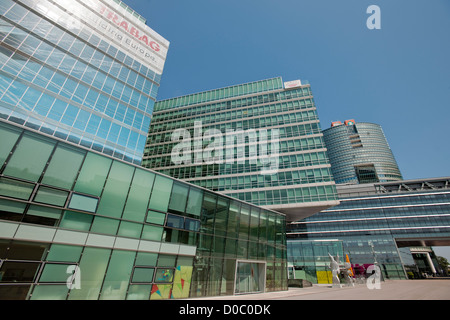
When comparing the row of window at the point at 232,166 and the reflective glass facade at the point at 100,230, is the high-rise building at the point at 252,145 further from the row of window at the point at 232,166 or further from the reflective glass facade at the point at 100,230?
the reflective glass facade at the point at 100,230

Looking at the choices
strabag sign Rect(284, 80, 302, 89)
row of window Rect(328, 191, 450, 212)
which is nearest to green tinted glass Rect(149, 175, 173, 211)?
strabag sign Rect(284, 80, 302, 89)

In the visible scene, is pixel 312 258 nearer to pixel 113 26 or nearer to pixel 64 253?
pixel 64 253

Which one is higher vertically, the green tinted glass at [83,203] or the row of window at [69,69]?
the row of window at [69,69]

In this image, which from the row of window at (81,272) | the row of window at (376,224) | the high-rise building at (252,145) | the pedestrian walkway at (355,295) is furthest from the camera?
the row of window at (376,224)

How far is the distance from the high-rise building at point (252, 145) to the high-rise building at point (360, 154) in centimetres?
11458

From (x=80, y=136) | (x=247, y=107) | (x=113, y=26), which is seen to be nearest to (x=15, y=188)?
(x=80, y=136)

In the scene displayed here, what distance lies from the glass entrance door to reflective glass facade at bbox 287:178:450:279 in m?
39.0

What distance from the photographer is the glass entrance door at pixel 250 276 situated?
19781 mm

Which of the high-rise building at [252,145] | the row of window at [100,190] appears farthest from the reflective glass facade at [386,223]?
the row of window at [100,190]

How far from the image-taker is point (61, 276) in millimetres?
11023

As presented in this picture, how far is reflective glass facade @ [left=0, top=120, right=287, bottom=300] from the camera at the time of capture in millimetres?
10594

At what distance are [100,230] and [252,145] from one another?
32.6 meters

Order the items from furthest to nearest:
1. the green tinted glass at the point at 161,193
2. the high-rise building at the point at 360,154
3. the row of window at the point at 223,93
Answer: the high-rise building at the point at 360,154 < the row of window at the point at 223,93 < the green tinted glass at the point at 161,193

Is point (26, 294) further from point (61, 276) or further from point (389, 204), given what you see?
point (389, 204)
